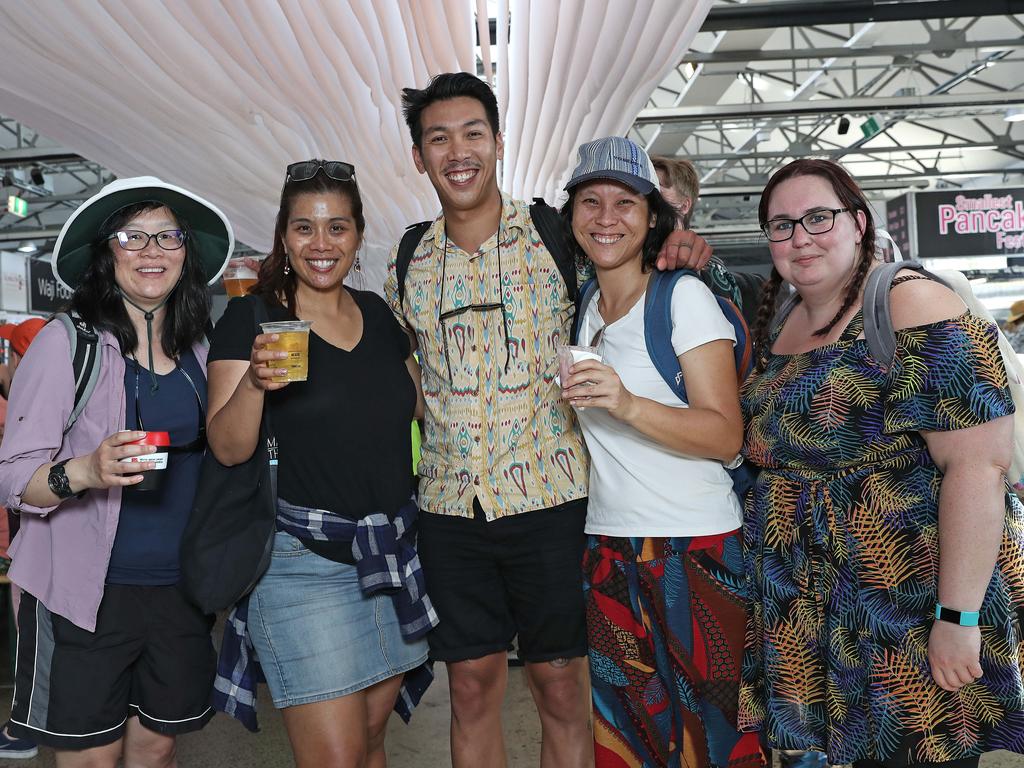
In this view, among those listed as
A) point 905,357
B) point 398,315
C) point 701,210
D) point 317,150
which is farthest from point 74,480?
point 701,210

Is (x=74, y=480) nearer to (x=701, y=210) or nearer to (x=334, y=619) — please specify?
(x=334, y=619)

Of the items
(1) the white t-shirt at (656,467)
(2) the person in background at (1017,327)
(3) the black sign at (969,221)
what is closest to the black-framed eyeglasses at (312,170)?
(1) the white t-shirt at (656,467)

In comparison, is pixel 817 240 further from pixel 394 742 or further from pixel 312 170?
pixel 394 742

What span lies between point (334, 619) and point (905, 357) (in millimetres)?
1358

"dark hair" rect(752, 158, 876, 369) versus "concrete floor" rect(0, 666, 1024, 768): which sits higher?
"dark hair" rect(752, 158, 876, 369)

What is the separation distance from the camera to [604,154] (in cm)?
202

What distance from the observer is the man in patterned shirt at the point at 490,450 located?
2123 mm

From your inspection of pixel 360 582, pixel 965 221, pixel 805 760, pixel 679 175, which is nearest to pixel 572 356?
pixel 360 582

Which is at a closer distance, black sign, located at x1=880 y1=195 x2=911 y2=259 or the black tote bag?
the black tote bag

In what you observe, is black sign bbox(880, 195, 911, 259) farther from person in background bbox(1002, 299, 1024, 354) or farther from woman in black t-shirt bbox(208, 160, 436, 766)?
woman in black t-shirt bbox(208, 160, 436, 766)

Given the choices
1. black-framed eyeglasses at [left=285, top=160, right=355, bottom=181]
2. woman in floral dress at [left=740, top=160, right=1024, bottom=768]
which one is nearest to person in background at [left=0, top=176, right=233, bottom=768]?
black-framed eyeglasses at [left=285, top=160, right=355, bottom=181]

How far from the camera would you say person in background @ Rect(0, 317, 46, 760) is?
3279mm

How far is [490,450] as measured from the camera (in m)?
2.12

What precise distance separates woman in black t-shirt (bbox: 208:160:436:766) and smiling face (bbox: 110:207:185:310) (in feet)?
0.70
